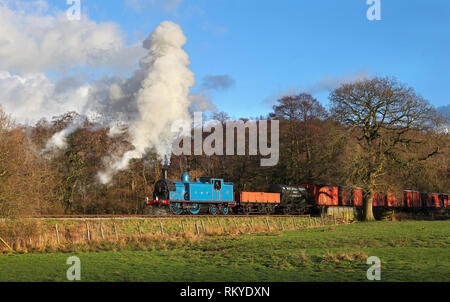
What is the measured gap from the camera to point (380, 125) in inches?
1564

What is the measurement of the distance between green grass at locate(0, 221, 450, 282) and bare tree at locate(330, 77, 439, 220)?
19341 mm

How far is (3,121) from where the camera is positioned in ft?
72.1

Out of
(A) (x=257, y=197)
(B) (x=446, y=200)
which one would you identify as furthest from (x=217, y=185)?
(B) (x=446, y=200)

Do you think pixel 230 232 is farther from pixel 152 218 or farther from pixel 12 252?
pixel 12 252

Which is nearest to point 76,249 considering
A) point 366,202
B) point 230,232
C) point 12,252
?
point 12,252

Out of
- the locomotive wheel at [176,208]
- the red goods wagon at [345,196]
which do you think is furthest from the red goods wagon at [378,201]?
the locomotive wheel at [176,208]

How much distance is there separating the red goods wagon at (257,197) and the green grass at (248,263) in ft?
68.9

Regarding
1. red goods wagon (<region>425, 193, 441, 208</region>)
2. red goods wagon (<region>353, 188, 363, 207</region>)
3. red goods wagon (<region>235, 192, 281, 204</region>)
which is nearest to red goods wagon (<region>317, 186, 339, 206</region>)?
red goods wagon (<region>353, 188, 363, 207</region>)

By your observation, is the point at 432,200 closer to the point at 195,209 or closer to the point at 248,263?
the point at 195,209

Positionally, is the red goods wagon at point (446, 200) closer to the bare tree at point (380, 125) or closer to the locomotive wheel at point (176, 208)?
Result: the bare tree at point (380, 125)

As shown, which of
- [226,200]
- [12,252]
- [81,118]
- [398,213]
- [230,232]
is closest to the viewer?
[12,252]

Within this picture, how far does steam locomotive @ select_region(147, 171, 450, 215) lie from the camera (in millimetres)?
35125

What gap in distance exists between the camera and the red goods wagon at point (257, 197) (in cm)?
4069
